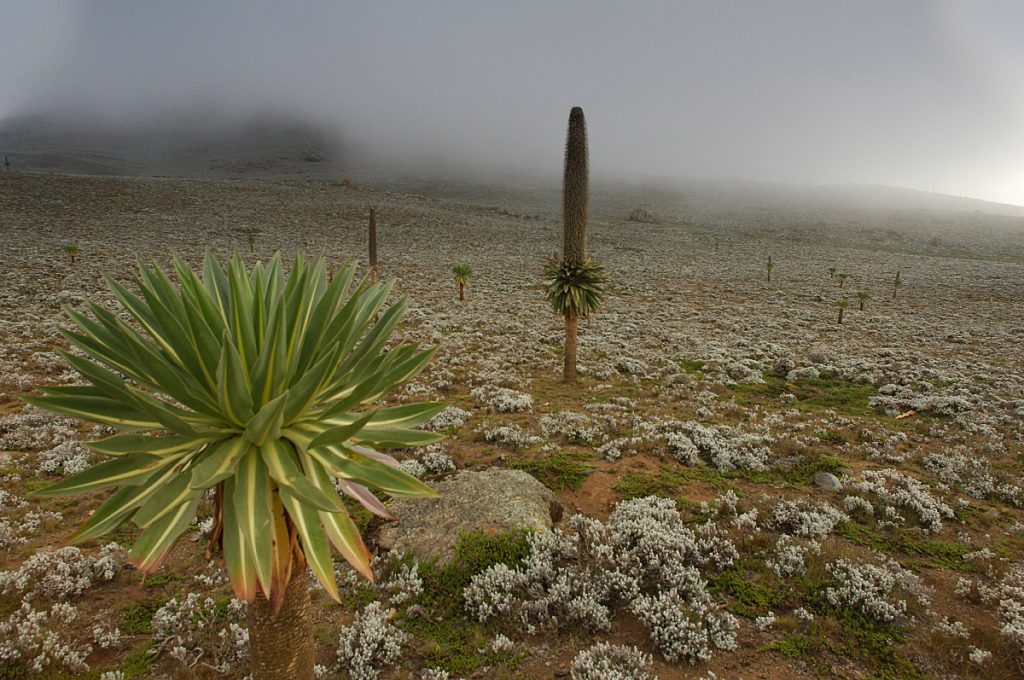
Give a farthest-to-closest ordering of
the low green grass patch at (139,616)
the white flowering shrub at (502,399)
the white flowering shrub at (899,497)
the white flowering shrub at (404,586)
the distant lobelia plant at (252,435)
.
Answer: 1. the white flowering shrub at (502,399)
2. the white flowering shrub at (899,497)
3. the white flowering shrub at (404,586)
4. the low green grass patch at (139,616)
5. the distant lobelia plant at (252,435)

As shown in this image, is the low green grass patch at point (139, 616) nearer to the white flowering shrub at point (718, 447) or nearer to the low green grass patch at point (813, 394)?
the white flowering shrub at point (718, 447)

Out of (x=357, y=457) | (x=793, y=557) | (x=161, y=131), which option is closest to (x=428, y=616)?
(x=357, y=457)

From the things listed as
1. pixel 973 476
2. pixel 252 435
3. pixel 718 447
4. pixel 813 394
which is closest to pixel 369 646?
pixel 252 435

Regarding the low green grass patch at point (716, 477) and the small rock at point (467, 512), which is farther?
the low green grass patch at point (716, 477)

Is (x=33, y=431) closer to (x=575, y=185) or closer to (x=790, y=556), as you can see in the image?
(x=790, y=556)

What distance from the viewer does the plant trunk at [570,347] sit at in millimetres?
13539

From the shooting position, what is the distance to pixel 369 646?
428cm

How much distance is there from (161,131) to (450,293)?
19892cm

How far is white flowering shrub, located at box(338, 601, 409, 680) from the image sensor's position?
13.5 feet

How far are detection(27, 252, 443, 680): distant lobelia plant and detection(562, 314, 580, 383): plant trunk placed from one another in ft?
35.0

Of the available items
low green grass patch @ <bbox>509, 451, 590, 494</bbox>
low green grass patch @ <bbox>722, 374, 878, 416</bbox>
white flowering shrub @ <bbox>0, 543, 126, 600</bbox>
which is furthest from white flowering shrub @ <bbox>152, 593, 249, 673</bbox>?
low green grass patch @ <bbox>722, 374, 878, 416</bbox>

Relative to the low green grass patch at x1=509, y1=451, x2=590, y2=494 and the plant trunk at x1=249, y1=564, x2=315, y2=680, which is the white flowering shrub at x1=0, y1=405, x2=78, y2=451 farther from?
the plant trunk at x1=249, y1=564, x2=315, y2=680

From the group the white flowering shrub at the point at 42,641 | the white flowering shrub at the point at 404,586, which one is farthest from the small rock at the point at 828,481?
the white flowering shrub at the point at 42,641

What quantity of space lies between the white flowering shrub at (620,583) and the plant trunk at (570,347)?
777cm
